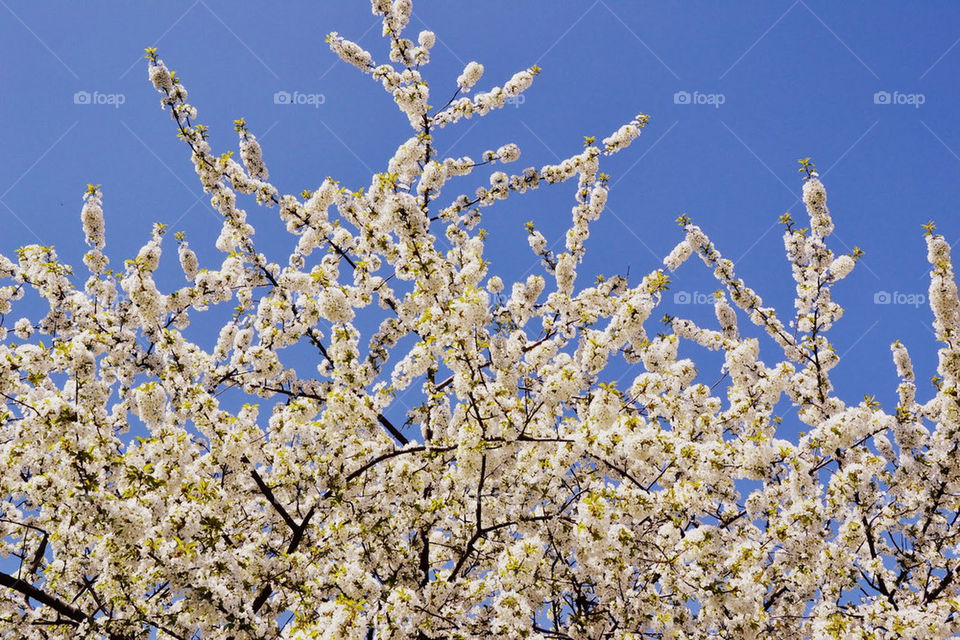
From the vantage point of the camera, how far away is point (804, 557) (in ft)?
22.4

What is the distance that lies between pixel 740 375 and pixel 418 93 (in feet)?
19.8

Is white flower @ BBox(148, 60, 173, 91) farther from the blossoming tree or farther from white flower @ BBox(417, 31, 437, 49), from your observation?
white flower @ BBox(417, 31, 437, 49)

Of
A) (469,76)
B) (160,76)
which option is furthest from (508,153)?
(160,76)

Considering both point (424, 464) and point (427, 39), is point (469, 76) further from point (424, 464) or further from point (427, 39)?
point (424, 464)

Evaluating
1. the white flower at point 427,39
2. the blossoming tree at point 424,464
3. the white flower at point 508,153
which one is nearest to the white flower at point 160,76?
the blossoming tree at point 424,464

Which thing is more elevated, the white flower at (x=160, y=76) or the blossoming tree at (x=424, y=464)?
the white flower at (x=160, y=76)

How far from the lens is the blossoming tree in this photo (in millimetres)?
5957

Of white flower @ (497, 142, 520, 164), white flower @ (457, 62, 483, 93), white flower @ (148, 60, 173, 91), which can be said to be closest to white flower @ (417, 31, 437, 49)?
white flower @ (457, 62, 483, 93)

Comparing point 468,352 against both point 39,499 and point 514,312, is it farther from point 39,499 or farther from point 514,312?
point 39,499

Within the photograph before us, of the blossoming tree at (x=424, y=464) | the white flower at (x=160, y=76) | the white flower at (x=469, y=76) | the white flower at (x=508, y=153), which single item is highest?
the white flower at (x=469, y=76)

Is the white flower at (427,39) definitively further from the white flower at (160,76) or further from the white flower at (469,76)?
the white flower at (160,76)

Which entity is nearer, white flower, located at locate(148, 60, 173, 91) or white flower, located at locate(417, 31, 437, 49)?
white flower, located at locate(148, 60, 173, 91)

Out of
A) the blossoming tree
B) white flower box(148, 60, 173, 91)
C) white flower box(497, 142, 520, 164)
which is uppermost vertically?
white flower box(497, 142, 520, 164)

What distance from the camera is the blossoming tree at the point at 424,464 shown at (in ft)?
19.5
